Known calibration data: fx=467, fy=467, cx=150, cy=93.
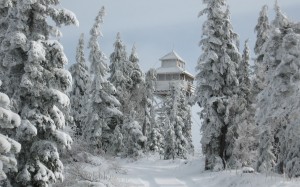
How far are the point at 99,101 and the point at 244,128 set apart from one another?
56.8 feet

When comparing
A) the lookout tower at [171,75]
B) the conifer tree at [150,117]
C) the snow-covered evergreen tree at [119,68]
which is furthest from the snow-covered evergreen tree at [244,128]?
the lookout tower at [171,75]

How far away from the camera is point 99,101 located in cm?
4750

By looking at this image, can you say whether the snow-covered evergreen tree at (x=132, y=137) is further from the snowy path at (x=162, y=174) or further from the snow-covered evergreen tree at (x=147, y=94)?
the snow-covered evergreen tree at (x=147, y=94)

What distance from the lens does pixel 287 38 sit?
27.8m

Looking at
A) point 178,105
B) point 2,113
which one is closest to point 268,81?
point 2,113

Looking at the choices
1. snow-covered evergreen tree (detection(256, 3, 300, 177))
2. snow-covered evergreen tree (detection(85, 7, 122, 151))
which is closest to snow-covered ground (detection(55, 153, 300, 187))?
snow-covered evergreen tree (detection(256, 3, 300, 177))

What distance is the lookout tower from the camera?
252 feet

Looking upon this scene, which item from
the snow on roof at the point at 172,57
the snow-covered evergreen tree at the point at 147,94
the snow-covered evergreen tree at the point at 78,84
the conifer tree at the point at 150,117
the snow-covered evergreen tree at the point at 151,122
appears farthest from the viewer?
the snow on roof at the point at 172,57

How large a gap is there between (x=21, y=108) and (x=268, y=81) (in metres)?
16.6

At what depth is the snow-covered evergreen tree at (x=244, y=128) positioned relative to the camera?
116ft

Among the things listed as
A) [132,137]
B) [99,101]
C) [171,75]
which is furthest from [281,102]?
[171,75]

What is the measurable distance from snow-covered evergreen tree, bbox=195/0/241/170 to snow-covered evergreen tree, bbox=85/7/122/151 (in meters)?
14.0

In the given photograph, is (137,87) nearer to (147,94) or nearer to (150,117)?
(147,94)

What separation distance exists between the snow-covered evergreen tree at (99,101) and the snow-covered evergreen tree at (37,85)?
28.6m
